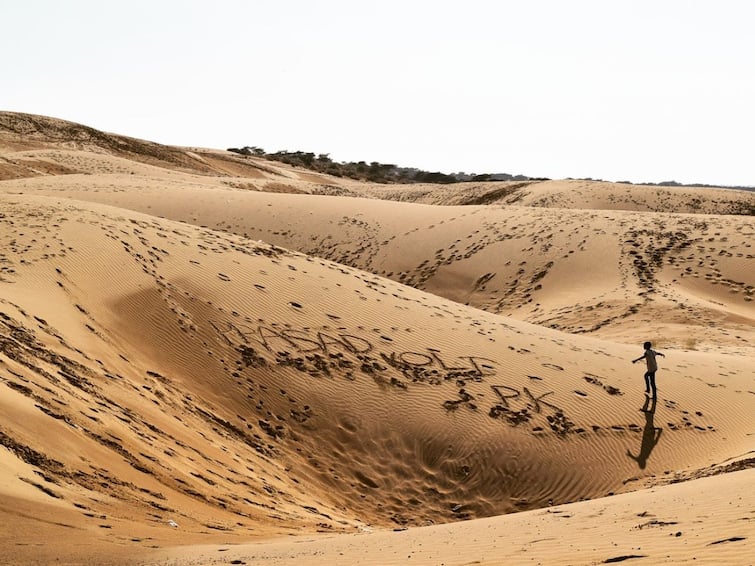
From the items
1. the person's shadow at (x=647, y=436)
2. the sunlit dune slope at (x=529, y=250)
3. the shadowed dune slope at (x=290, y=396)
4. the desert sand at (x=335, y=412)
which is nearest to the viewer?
the desert sand at (x=335, y=412)

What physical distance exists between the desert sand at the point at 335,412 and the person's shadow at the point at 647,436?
3cm

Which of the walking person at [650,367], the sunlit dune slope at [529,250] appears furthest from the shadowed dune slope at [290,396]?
the sunlit dune slope at [529,250]

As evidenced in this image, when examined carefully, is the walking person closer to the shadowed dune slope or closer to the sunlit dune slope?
the shadowed dune slope

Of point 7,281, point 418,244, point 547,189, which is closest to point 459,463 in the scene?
point 7,281

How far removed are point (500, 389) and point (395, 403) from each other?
192 centimetres

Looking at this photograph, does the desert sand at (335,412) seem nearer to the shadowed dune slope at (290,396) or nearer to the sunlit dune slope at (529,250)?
the shadowed dune slope at (290,396)

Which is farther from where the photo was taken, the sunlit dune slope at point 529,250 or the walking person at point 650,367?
the sunlit dune slope at point 529,250

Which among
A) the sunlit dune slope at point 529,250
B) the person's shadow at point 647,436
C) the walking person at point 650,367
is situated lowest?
the person's shadow at point 647,436

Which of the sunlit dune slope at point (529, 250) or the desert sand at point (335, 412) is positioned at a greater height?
the sunlit dune slope at point (529, 250)

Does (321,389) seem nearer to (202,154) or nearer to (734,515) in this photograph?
(734,515)

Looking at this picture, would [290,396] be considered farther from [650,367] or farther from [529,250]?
[529,250]

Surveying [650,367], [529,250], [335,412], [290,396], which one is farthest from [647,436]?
[529,250]

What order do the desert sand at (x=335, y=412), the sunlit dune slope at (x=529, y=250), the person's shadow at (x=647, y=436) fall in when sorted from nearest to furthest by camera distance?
the desert sand at (x=335, y=412), the person's shadow at (x=647, y=436), the sunlit dune slope at (x=529, y=250)

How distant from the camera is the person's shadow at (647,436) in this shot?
13.2 metres
